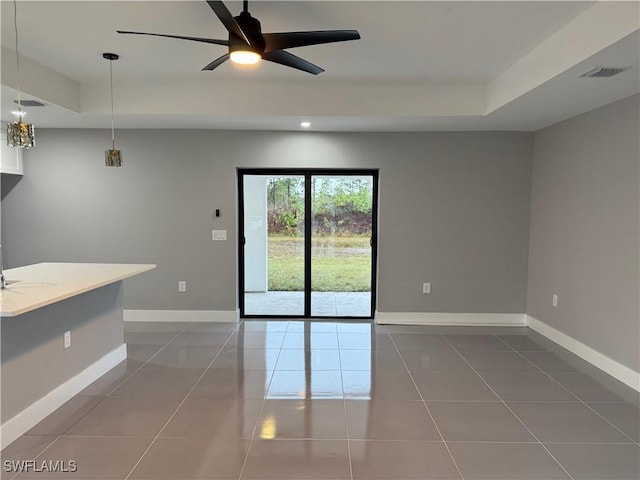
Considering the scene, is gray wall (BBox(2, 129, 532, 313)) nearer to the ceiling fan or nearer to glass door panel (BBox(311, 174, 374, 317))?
glass door panel (BBox(311, 174, 374, 317))

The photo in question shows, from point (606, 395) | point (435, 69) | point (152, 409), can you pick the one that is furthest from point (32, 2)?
point (606, 395)

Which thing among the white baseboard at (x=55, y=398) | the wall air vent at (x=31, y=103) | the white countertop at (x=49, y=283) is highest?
the wall air vent at (x=31, y=103)

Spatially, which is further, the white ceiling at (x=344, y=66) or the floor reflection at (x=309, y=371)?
the floor reflection at (x=309, y=371)

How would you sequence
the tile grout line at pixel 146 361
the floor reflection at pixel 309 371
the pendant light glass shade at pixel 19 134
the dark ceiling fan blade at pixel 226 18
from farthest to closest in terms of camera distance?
the tile grout line at pixel 146 361
the floor reflection at pixel 309 371
the pendant light glass shade at pixel 19 134
the dark ceiling fan blade at pixel 226 18

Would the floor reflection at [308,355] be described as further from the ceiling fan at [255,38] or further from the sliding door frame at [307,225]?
the ceiling fan at [255,38]

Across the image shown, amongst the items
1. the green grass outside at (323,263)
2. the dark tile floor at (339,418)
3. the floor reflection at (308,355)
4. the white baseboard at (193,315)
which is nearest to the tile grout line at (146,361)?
the dark tile floor at (339,418)

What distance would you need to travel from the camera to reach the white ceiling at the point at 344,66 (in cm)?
252

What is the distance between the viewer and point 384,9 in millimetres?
2508

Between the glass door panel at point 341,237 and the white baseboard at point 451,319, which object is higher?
the glass door panel at point 341,237

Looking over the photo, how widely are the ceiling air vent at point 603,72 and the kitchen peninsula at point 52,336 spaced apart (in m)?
3.60

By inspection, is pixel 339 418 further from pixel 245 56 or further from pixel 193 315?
pixel 193 315

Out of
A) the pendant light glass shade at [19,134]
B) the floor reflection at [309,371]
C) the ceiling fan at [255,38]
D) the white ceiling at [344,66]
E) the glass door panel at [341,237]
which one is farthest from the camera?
the glass door panel at [341,237]

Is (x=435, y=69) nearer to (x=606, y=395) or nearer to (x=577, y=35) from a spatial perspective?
(x=577, y=35)

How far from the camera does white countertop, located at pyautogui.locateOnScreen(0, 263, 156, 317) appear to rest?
7.21 ft
